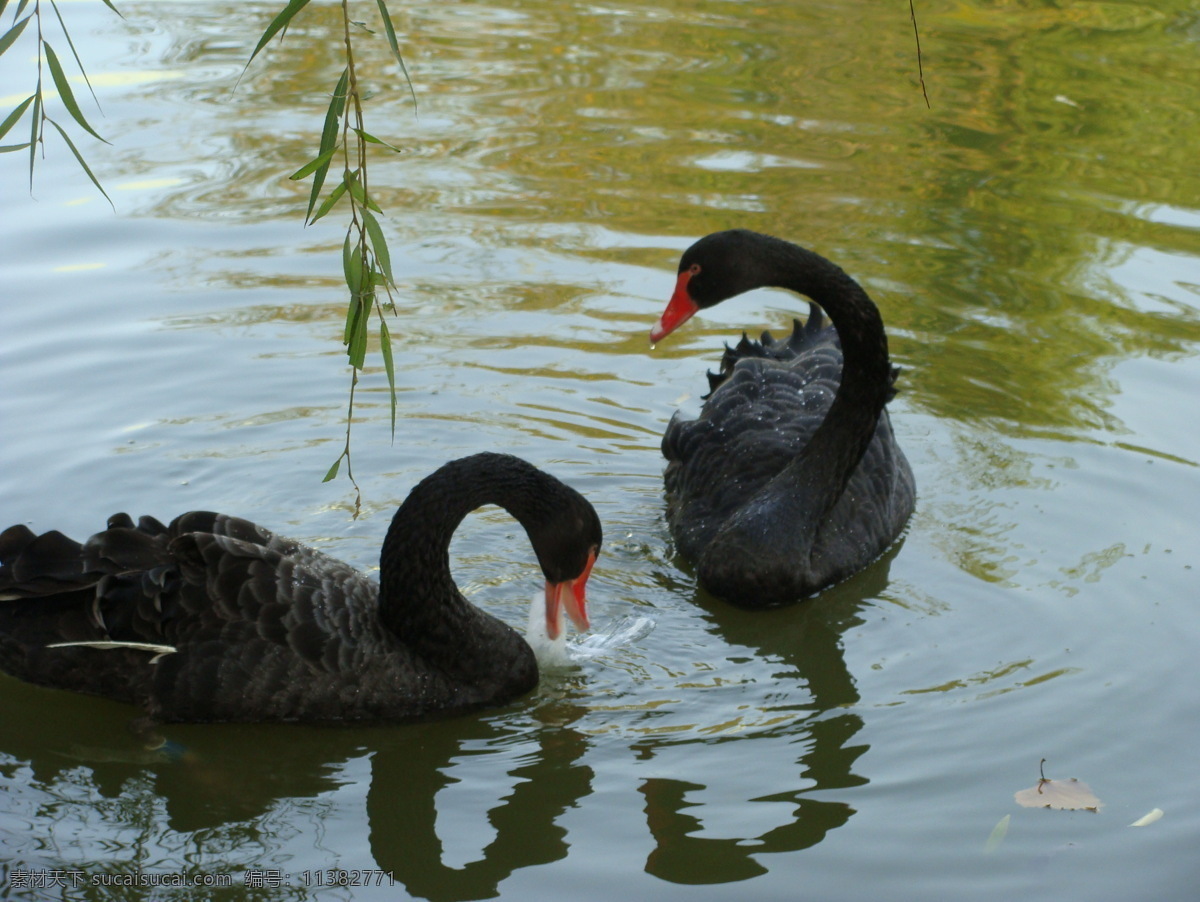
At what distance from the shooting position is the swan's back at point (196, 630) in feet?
14.6

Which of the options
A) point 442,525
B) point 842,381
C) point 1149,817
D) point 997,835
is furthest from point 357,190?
point 842,381

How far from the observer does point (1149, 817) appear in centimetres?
412

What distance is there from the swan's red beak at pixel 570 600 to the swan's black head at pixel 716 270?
44.8 inches

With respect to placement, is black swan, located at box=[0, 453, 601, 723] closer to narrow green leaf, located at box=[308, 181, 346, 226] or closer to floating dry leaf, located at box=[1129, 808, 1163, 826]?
narrow green leaf, located at box=[308, 181, 346, 226]

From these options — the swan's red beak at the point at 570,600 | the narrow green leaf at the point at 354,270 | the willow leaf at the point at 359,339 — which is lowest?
the swan's red beak at the point at 570,600

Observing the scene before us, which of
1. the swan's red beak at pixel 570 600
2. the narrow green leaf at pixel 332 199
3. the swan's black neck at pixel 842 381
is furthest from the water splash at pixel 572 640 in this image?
the narrow green leaf at pixel 332 199

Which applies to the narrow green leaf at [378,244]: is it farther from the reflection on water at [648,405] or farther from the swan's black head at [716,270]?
the swan's black head at [716,270]

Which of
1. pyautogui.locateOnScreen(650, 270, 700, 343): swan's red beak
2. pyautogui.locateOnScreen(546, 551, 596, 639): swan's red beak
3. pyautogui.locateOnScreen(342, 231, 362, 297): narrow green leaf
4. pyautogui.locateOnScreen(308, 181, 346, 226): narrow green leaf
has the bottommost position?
pyautogui.locateOnScreen(546, 551, 596, 639): swan's red beak

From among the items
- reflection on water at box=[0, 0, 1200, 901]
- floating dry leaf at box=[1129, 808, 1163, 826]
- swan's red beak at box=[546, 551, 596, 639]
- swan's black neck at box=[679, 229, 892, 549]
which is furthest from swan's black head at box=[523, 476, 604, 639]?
floating dry leaf at box=[1129, 808, 1163, 826]

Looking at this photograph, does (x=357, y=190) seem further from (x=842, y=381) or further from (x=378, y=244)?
(x=842, y=381)

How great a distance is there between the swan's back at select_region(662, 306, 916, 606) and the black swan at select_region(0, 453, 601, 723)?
1.21m

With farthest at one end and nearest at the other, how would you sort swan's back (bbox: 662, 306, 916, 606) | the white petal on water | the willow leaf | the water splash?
swan's back (bbox: 662, 306, 916, 606), the water splash, the white petal on water, the willow leaf

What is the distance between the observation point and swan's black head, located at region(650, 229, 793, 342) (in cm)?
541

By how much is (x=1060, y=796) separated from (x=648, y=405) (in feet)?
10.5
